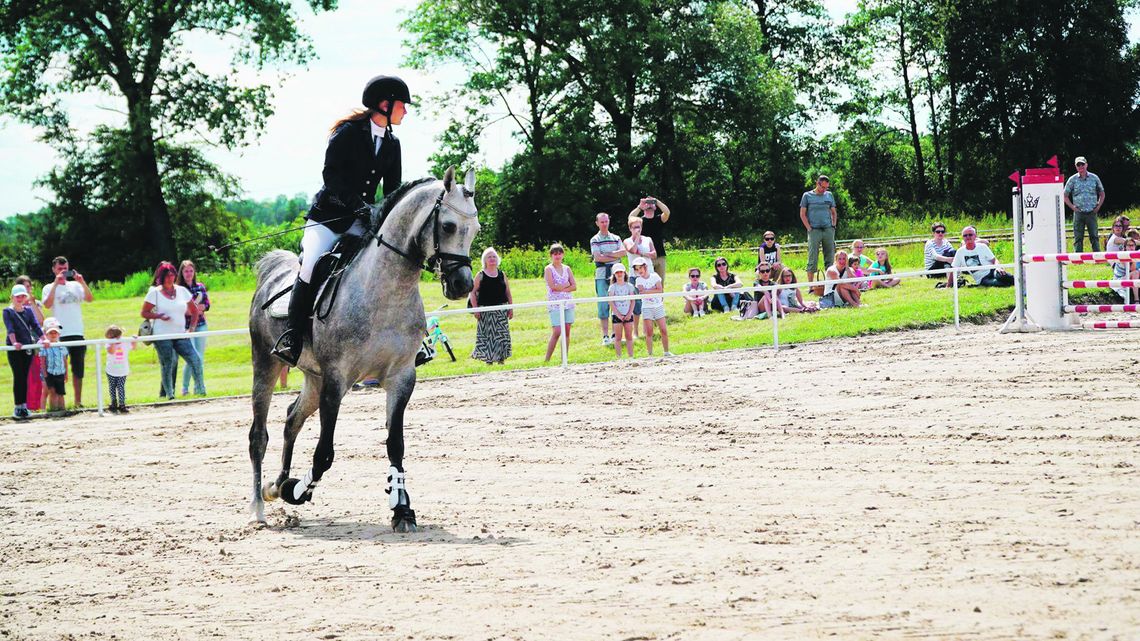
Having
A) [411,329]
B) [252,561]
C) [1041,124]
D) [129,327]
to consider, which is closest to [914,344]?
[411,329]

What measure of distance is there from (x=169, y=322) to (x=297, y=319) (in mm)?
9461

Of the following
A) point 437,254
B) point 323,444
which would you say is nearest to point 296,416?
point 323,444

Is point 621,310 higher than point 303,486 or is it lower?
higher

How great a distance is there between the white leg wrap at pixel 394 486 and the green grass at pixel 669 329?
9.88 meters

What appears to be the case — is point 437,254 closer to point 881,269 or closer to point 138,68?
point 881,269

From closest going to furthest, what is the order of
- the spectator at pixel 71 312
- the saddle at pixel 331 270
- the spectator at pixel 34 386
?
the saddle at pixel 331 270 < the spectator at pixel 34 386 < the spectator at pixel 71 312

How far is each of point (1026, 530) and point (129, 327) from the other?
24.6m

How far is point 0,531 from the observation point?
29.7ft

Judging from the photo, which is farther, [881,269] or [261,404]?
[881,269]

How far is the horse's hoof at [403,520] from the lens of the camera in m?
8.17

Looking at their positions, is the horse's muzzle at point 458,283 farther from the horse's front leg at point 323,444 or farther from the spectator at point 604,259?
the spectator at point 604,259

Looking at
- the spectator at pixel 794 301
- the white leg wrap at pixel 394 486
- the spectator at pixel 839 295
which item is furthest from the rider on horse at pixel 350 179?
the spectator at pixel 839 295

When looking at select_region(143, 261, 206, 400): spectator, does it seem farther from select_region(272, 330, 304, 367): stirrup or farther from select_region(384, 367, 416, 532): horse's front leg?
select_region(384, 367, 416, 532): horse's front leg

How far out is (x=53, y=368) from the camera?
17.0m
